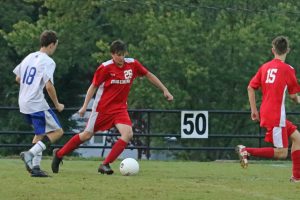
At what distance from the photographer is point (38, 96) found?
12945mm

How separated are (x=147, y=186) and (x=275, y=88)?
88.3 inches

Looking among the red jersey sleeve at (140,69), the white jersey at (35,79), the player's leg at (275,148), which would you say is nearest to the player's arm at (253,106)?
the player's leg at (275,148)

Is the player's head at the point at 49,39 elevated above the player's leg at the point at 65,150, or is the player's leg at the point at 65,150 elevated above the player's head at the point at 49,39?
the player's head at the point at 49,39

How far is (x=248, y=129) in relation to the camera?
41125 mm

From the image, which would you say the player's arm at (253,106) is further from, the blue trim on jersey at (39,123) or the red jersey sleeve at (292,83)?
the blue trim on jersey at (39,123)

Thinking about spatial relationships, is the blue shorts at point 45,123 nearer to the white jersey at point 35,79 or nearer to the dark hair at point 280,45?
the white jersey at point 35,79

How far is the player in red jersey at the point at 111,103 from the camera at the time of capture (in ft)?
45.5

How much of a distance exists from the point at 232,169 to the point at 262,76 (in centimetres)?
442

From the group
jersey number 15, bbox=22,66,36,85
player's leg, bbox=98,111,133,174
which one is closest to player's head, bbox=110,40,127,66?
player's leg, bbox=98,111,133,174

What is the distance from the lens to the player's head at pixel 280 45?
12774 mm

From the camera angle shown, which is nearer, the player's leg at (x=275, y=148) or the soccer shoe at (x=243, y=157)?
the player's leg at (x=275, y=148)

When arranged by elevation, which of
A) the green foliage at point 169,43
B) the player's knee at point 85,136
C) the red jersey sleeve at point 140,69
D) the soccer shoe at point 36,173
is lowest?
the soccer shoe at point 36,173

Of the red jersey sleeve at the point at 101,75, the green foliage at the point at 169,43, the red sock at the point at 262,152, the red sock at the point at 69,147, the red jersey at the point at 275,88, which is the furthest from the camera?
the green foliage at the point at 169,43

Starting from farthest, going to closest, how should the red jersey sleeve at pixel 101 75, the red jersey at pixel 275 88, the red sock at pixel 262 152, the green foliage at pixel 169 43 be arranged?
the green foliage at pixel 169 43 < the red jersey sleeve at pixel 101 75 < the red sock at pixel 262 152 < the red jersey at pixel 275 88
